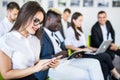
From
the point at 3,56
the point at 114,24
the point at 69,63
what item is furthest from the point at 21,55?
the point at 114,24

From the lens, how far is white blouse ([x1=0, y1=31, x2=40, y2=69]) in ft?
6.10

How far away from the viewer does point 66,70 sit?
11.2 ft

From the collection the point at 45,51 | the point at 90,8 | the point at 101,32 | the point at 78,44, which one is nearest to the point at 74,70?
the point at 45,51

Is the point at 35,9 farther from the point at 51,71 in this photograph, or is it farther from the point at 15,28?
the point at 51,71

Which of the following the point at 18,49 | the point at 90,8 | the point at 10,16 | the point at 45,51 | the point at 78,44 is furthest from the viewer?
the point at 90,8

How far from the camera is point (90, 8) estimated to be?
6.34 metres

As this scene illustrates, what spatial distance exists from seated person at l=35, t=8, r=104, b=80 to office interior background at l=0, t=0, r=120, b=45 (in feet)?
8.23

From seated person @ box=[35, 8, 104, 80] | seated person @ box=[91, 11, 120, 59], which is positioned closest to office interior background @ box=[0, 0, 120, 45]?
seated person @ box=[91, 11, 120, 59]

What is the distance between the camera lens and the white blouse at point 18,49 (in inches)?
73.2

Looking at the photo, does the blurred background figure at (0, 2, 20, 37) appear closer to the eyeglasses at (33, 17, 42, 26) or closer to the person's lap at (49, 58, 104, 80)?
the person's lap at (49, 58, 104, 80)

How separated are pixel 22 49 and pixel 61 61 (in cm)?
159

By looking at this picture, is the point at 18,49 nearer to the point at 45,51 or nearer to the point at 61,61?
the point at 45,51

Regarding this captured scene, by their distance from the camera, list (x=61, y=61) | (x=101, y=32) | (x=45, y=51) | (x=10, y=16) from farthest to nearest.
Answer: (x=101, y=32), (x=10, y=16), (x=61, y=61), (x=45, y=51)

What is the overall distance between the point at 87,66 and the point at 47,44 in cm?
95
